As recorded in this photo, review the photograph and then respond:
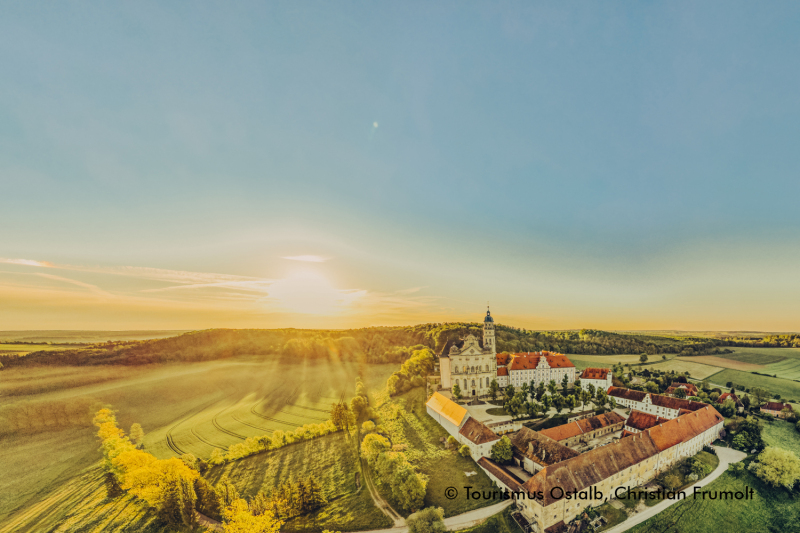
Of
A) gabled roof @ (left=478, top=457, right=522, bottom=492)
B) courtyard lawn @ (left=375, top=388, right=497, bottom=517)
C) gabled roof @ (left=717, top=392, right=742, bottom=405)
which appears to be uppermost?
gabled roof @ (left=717, top=392, right=742, bottom=405)

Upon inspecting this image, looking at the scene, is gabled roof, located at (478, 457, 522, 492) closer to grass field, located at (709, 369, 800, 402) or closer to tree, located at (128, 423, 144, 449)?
tree, located at (128, 423, 144, 449)

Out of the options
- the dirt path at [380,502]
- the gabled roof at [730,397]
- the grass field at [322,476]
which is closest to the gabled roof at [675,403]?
the gabled roof at [730,397]

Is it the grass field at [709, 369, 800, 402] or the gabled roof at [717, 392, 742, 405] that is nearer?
the gabled roof at [717, 392, 742, 405]

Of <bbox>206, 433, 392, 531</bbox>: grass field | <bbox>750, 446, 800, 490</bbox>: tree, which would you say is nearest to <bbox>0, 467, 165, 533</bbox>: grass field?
<bbox>206, 433, 392, 531</bbox>: grass field

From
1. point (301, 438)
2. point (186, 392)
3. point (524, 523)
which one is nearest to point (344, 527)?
point (524, 523)

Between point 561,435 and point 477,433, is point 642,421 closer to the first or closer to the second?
point 561,435

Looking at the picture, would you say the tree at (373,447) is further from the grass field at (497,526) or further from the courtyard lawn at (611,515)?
the courtyard lawn at (611,515)

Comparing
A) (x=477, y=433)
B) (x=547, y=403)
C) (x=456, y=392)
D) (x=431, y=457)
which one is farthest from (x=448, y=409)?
(x=547, y=403)
